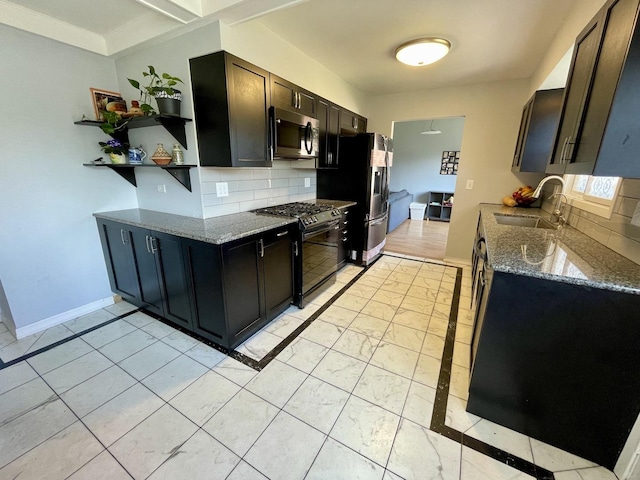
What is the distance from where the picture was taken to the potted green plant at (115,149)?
234 centimetres

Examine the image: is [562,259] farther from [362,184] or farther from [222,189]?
[222,189]

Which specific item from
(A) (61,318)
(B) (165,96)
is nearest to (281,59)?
(B) (165,96)

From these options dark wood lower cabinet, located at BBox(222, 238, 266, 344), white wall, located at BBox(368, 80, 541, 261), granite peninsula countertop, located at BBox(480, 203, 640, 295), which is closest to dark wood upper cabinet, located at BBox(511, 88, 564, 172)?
white wall, located at BBox(368, 80, 541, 261)

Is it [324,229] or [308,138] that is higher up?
[308,138]

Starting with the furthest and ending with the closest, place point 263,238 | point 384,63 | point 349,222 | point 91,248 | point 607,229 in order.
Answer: point 349,222 → point 384,63 → point 91,248 → point 263,238 → point 607,229

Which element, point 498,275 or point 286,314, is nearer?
point 498,275

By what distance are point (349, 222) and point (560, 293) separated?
256 centimetres

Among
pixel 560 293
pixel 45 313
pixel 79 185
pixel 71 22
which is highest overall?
pixel 71 22

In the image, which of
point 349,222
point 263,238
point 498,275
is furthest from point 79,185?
point 498,275

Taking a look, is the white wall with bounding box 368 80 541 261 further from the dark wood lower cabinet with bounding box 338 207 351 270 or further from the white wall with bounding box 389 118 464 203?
the white wall with bounding box 389 118 464 203

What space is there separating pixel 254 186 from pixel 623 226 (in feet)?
8.89

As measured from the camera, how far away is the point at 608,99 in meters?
1.10

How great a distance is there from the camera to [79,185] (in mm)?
2348

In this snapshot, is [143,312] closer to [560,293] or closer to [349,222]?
[349,222]
